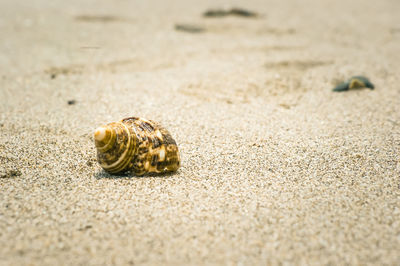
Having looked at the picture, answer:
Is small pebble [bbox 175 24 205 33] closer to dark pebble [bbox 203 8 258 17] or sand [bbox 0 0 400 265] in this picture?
sand [bbox 0 0 400 265]

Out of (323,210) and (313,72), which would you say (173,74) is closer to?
(313,72)

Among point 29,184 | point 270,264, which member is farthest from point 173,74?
point 270,264

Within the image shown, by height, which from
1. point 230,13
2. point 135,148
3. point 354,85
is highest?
point 230,13

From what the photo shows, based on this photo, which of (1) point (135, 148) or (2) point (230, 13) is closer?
(1) point (135, 148)

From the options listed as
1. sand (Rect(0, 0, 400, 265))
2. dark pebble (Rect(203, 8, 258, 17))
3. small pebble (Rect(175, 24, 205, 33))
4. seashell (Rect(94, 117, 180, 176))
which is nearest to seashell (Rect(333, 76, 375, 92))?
sand (Rect(0, 0, 400, 265))

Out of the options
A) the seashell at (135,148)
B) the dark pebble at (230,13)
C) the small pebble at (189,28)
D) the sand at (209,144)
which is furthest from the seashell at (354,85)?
the dark pebble at (230,13)

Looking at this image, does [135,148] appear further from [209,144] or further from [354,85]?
[354,85]

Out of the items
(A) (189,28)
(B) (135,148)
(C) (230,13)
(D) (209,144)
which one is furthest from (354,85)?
(C) (230,13)
